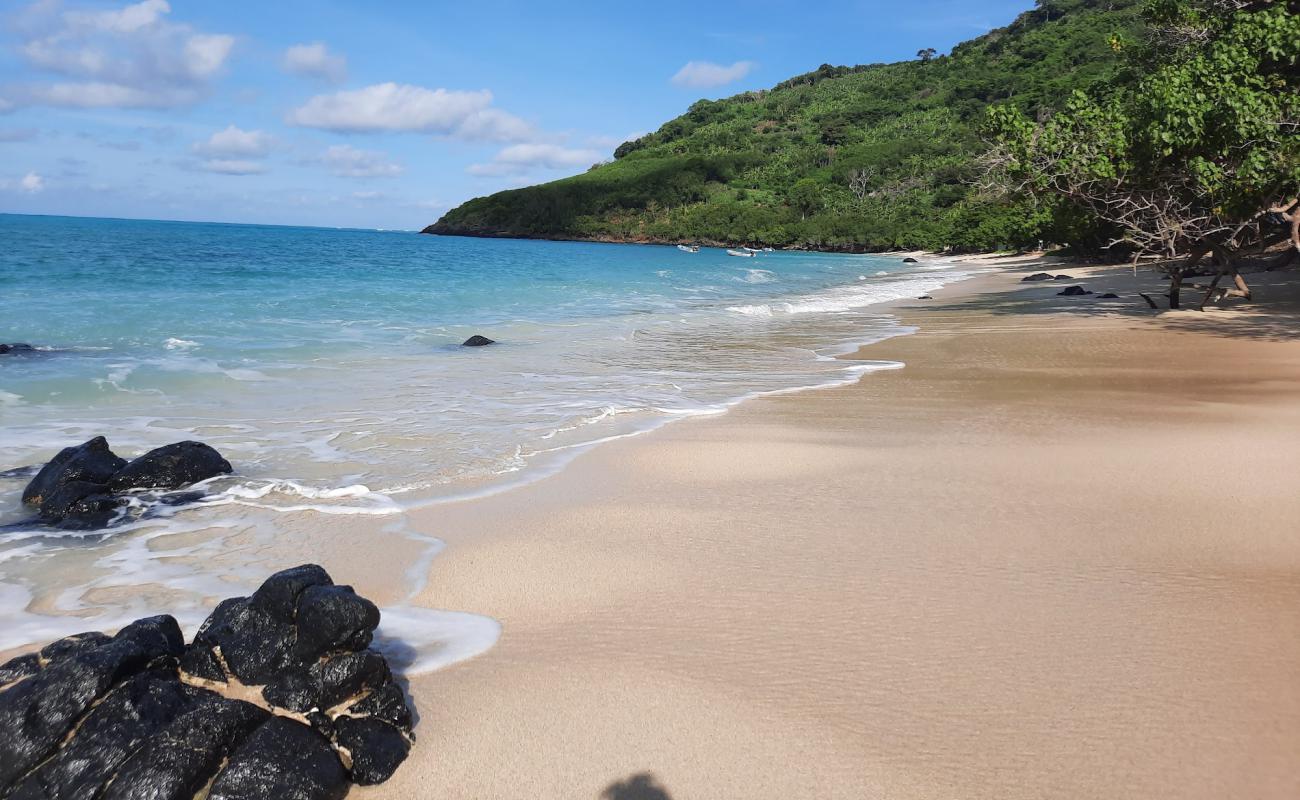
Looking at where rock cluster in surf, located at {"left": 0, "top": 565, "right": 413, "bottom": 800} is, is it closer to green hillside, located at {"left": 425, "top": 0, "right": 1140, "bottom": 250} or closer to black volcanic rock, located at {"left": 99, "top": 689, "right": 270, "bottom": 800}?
black volcanic rock, located at {"left": 99, "top": 689, "right": 270, "bottom": 800}

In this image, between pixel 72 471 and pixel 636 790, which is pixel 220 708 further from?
pixel 72 471

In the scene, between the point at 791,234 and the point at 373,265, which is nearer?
the point at 373,265

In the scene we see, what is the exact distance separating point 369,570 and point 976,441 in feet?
16.8

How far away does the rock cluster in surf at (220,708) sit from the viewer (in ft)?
8.93

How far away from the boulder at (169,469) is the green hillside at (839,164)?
61276 mm

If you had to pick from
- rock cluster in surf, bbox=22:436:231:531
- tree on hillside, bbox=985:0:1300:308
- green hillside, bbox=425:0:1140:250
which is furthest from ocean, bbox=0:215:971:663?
green hillside, bbox=425:0:1140:250

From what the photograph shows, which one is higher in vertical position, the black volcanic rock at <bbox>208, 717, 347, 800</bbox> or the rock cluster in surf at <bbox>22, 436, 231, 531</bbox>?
the rock cluster in surf at <bbox>22, 436, 231, 531</bbox>

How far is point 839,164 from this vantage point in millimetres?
100188

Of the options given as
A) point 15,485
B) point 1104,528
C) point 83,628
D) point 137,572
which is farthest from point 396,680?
point 15,485

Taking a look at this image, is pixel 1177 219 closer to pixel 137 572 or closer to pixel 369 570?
pixel 369 570

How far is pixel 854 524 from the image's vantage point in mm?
5203

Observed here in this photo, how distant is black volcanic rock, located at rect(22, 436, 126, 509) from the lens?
19.2 ft

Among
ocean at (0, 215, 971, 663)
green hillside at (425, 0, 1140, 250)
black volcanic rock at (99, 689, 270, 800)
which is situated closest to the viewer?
black volcanic rock at (99, 689, 270, 800)

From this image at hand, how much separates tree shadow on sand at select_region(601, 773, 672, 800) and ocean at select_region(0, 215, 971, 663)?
100.0 inches
